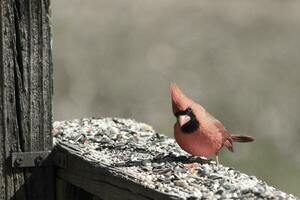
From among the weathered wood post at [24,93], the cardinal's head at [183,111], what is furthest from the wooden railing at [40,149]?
the cardinal's head at [183,111]

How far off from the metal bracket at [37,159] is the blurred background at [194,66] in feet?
10.9

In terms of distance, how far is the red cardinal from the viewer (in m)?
3.30

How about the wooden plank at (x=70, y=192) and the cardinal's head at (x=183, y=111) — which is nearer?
the cardinal's head at (x=183, y=111)

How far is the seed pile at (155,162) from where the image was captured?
2.76m

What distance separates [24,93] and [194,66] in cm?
701

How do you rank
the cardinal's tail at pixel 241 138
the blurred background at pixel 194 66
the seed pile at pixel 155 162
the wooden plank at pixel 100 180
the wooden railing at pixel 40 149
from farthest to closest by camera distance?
the blurred background at pixel 194 66, the cardinal's tail at pixel 241 138, the wooden railing at pixel 40 149, the wooden plank at pixel 100 180, the seed pile at pixel 155 162

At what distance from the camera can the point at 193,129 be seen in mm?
3336

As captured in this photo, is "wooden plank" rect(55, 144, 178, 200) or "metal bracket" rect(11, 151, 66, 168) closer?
"wooden plank" rect(55, 144, 178, 200)

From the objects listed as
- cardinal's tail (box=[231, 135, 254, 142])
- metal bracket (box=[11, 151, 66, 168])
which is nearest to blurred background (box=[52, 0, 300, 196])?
cardinal's tail (box=[231, 135, 254, 142])

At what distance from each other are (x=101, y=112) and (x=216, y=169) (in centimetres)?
530

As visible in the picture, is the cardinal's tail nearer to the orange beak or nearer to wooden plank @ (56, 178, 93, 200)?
the orange beak

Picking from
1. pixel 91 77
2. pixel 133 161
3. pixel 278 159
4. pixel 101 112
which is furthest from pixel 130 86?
pixel 133 161

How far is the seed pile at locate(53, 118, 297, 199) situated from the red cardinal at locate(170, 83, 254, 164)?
0.05 meters

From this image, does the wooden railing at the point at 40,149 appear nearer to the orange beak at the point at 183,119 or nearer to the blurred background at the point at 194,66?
the orange beak at the point at 183,119
